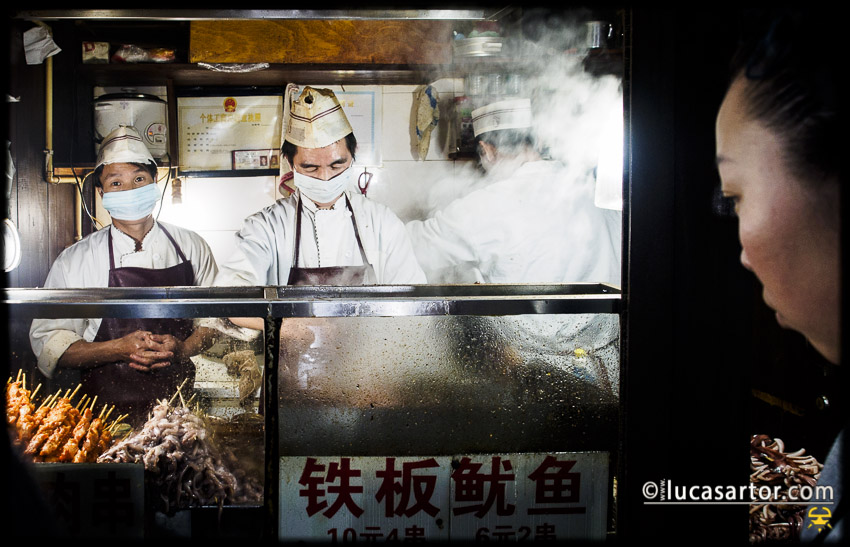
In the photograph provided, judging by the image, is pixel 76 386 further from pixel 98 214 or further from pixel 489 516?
pixel 98 214

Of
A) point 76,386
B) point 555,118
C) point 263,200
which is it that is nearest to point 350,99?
point 263,200

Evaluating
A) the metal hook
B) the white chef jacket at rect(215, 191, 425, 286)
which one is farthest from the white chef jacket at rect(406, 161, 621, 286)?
the metal hook

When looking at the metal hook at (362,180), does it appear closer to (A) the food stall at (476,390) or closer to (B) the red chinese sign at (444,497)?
(A) the food stall at (476,390)

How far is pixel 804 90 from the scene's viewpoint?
130 centimetres

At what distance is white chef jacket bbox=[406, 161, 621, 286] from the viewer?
12.9 ft

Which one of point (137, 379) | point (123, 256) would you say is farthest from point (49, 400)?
point (123, 256)

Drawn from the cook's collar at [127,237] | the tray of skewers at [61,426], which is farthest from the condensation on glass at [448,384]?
the cook's collar at [127,237]

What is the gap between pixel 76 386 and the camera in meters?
2.10

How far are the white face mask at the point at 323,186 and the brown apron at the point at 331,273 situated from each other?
0.29 ft

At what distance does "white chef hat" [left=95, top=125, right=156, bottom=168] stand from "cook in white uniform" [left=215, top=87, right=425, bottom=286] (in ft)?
2.80

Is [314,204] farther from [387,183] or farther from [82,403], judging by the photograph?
[82,403]

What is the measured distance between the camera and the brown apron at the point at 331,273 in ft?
13.1

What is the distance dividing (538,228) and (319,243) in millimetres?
1594

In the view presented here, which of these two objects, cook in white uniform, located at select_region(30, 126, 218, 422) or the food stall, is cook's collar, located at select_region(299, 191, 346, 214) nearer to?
cook in white uniform, located at select_region(30, 126, 218, 422)
